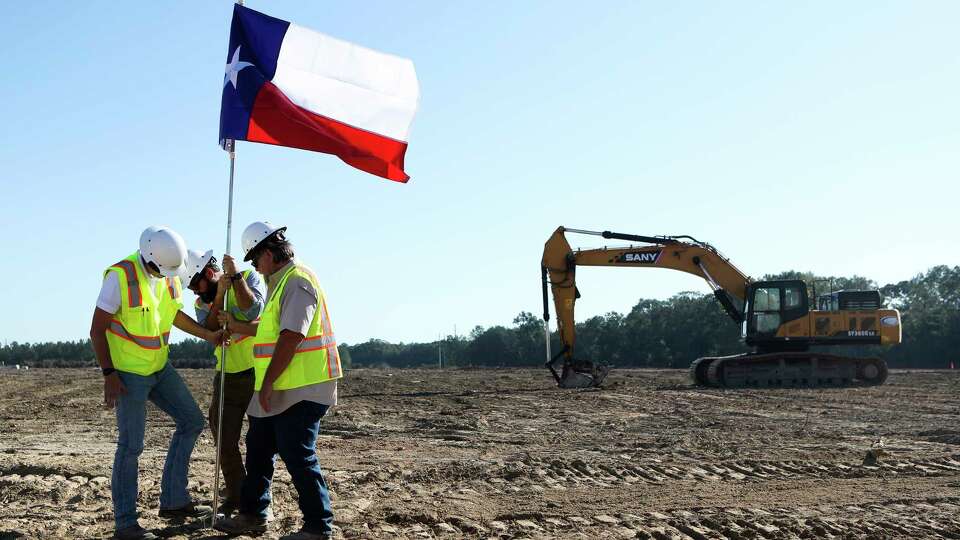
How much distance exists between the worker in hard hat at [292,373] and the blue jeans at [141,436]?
574 mm

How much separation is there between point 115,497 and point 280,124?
9.02ft

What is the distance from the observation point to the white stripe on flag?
6840 millimetres

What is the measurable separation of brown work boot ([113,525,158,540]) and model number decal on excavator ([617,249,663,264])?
18.9 metres

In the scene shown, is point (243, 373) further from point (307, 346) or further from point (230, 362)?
point (307, 346)

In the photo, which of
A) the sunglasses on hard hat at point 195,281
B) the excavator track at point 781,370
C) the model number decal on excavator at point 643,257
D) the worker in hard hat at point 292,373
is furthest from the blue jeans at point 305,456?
the excavator track at point 781,370

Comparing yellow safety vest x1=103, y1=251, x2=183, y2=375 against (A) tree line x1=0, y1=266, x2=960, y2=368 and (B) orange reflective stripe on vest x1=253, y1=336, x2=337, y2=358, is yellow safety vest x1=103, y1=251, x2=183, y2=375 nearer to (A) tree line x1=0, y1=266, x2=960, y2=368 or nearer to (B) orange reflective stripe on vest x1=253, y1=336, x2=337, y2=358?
(B) orange reflective stripe on vest x1=253, y1=336, x2=337, y2=358

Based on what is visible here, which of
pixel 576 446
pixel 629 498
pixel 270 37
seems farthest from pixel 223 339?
pixel 576 446

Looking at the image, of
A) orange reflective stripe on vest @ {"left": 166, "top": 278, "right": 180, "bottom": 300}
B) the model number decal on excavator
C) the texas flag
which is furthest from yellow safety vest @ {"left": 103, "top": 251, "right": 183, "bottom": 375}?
the model number decal on excavator

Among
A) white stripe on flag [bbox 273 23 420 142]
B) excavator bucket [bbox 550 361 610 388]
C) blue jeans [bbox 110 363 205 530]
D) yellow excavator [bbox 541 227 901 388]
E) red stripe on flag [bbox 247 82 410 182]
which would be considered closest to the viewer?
blue jeans [bbox 110 363 205 530]

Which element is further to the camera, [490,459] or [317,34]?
[490,459]

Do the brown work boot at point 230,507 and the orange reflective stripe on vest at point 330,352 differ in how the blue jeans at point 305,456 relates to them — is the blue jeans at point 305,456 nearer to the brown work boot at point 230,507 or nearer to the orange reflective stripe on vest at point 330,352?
the orange reflective stripe on vest at point 330,352

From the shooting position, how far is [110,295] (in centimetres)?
584

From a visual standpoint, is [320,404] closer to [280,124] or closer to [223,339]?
[223,339]

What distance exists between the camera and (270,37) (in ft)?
22.0
